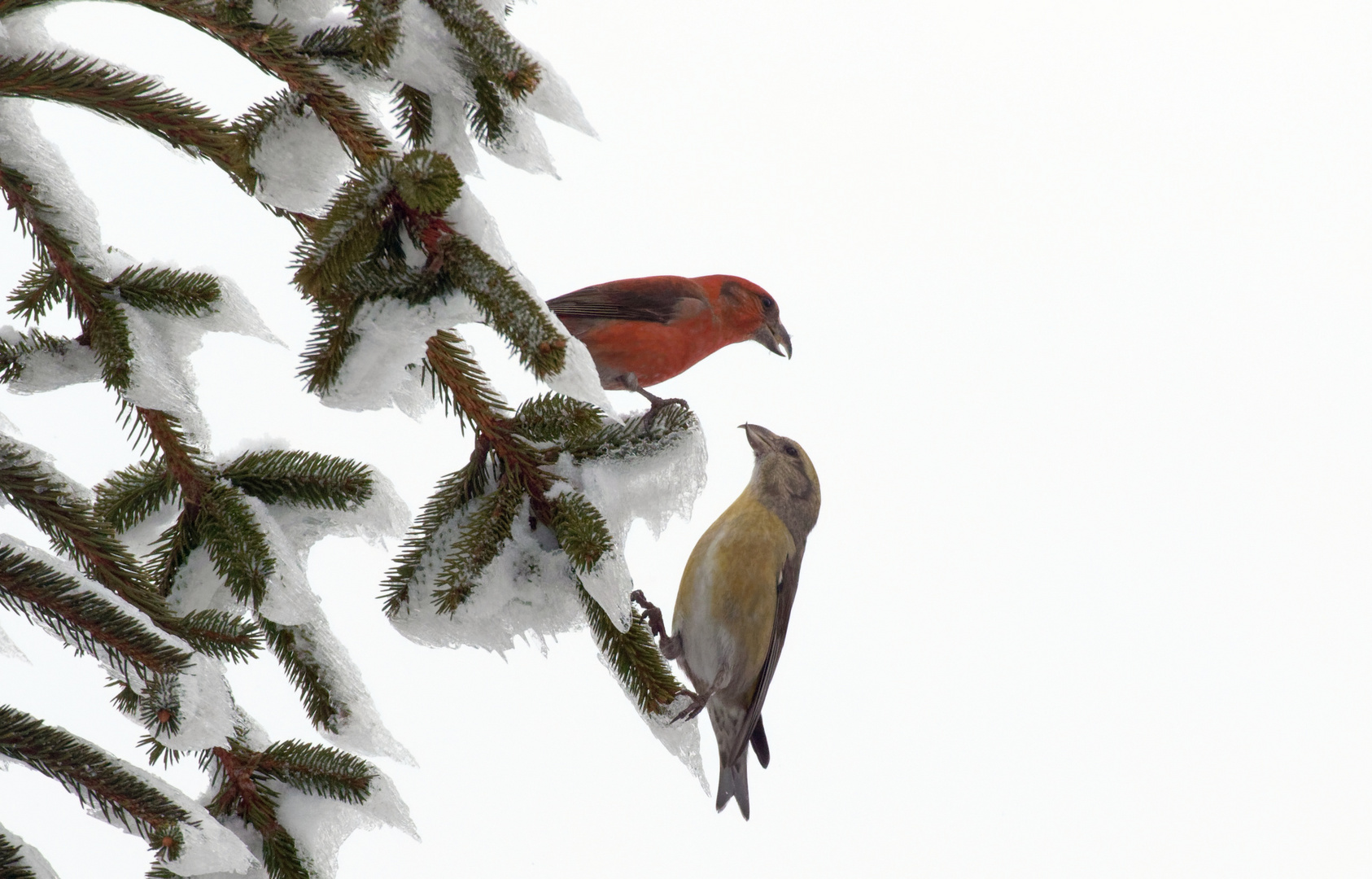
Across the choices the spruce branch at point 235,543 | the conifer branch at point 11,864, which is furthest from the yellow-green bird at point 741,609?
the conifer branch at point 11,864

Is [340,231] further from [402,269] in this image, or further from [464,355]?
[464,355]

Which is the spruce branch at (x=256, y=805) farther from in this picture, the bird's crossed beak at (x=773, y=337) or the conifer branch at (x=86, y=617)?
the bird's crossed beak at (x=773, y=337)

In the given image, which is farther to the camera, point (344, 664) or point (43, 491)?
point (344, 664)

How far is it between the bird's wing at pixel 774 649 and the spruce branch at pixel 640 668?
5.48ft

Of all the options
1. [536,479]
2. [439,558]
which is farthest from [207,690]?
[536,479]

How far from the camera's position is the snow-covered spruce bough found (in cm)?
134

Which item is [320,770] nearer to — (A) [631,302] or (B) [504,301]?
(B) [504,301]

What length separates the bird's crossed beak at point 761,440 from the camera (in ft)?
12.9

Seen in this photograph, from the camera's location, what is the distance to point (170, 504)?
1.85 m

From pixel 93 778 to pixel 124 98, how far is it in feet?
3.24

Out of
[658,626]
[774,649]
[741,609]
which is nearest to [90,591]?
[658,626]

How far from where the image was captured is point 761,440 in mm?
3955

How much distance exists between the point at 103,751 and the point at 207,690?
0.62 feet

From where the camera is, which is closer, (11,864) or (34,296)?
(11,864)
